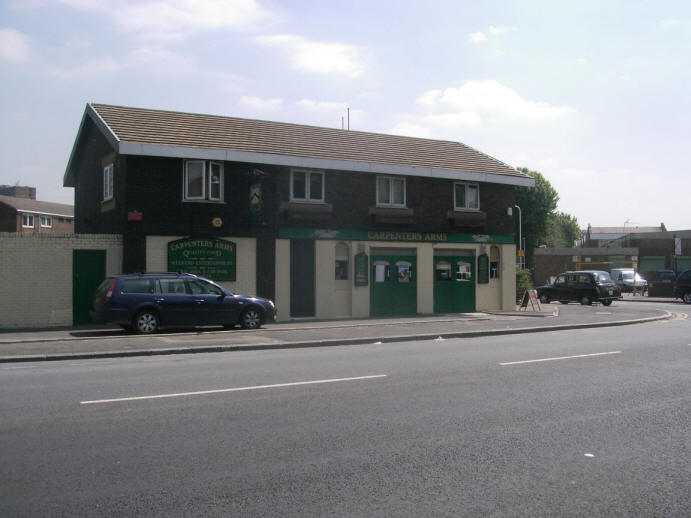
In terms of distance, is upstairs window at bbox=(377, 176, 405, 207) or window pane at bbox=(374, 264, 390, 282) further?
upstairs window at bbox=(377, 176, 405, 207)

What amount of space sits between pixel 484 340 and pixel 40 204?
6337 centimetres

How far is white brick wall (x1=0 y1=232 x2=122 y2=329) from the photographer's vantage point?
18.7m

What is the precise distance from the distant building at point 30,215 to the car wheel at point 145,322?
4618 cm

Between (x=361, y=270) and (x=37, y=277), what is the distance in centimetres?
1024

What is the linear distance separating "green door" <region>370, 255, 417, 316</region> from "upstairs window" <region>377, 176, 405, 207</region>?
6.33ft

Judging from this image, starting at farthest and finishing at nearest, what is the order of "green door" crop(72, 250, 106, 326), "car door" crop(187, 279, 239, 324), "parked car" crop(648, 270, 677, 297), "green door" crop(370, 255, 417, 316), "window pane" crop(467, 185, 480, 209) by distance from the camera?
"parked car" crop(648, 270, 677, 297)
"window pane" crop(467, 185, 480, 209)
"green door" crop(370, 255, 417, 316)
"green door" crop(72, 250, 106, 326)
"car door" crop(187, 279, 239, 324)

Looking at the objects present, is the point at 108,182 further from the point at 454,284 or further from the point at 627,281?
the point at 627,281

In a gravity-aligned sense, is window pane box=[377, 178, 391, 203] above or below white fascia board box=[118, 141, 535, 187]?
below

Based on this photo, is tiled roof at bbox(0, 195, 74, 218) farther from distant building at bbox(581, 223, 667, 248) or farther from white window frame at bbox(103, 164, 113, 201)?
distant building at bbox(581, 223, 667, 248)

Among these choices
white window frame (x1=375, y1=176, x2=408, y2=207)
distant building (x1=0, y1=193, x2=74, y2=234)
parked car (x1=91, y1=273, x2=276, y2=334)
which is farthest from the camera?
distant building (x1=0, y1=193, x2=74, y2=234)

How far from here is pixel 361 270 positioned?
2338 centimetres

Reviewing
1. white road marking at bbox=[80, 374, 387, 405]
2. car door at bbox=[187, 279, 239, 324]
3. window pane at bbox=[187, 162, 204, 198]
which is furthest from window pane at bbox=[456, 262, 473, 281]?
white road marking at bbox=[80, 374, 387, 405]

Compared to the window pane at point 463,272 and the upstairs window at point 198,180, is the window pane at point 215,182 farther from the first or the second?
the window pane at point 463,272

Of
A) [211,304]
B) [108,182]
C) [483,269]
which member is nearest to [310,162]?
[108,182]
